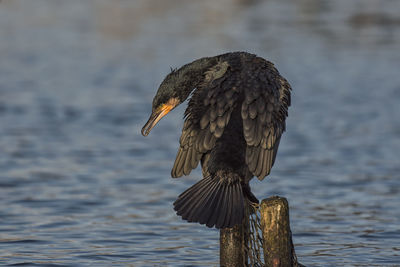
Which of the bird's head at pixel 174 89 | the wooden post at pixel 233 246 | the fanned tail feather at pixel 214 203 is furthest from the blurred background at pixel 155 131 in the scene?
the fanned tail feather at pixel 214 203

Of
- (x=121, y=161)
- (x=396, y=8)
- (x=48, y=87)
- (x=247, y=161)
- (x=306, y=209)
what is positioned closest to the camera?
(x=247, y=161)

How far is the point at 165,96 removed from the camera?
5.83m

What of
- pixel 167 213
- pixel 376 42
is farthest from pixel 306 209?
pixel 376 42

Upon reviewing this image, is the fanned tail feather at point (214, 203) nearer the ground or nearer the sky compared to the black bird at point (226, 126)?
nearer the ground

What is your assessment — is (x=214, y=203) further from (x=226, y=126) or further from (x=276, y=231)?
(x=226, y=126)

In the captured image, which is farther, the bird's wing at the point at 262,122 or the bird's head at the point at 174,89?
the bird's head at the point at 174,89

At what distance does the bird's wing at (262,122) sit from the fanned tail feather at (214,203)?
0.22 metres

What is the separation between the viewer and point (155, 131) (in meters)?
11.6

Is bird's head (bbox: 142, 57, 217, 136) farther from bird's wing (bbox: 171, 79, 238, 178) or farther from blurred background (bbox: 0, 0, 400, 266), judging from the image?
blurred background (bbox: 0, 0, 400, 266)

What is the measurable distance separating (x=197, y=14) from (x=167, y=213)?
46.3 ft

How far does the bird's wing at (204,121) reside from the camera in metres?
5.58

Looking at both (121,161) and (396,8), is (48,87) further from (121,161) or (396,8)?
(396,8)

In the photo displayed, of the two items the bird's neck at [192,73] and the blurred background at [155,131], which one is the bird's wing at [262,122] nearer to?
the bird's neck at [192,73]

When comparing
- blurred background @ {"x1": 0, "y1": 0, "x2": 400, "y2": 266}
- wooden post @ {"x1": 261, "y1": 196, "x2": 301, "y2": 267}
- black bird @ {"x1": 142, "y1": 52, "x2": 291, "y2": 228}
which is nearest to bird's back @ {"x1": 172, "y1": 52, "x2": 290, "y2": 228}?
black bird @ {"x1": 142, "y1": 52, "x2": 291, "y2": 228}
